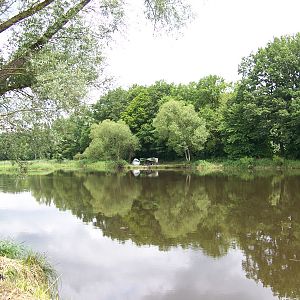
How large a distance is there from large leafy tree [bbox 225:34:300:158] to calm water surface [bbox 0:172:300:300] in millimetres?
22270

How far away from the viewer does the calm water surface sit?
916 cm

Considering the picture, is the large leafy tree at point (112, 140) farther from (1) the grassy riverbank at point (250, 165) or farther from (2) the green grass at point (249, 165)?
(2) the green grass at point (249, 165)

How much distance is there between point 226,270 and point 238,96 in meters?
42.3

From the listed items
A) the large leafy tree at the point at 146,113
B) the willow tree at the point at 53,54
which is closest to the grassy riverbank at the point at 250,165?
the large leafy tree at the point at 146,113

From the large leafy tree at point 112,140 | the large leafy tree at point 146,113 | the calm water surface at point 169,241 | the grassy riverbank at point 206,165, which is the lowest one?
the calm water surface at point 169,241

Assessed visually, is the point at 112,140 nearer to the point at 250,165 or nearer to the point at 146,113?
the point at 146,113

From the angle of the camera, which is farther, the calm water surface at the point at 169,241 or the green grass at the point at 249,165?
the green grass at the point at 249,165

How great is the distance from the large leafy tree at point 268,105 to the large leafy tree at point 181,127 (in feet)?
12.3

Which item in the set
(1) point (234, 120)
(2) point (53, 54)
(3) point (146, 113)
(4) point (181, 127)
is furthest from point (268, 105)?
(2) point (53, 54)

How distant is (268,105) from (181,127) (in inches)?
461

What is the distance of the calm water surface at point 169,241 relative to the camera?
916 cm

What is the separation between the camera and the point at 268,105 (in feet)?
153

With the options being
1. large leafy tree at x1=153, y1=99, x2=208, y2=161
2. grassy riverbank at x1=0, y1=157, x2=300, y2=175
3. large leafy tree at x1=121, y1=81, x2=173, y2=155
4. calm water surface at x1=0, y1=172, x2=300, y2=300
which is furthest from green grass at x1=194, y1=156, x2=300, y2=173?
calm water surface at x1=0, y1=172, x2=300, y2=300

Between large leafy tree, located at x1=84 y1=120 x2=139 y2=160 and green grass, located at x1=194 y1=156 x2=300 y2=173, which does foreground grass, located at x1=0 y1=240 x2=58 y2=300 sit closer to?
green grass, located at x1=194 y1=156 x2=300 y2=173
